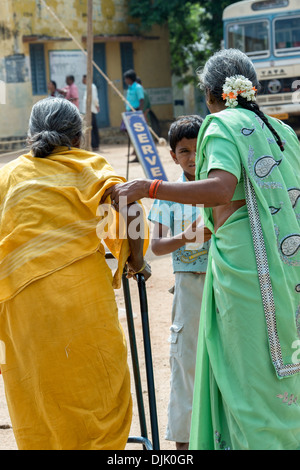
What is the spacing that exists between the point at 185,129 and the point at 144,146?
5947 mm

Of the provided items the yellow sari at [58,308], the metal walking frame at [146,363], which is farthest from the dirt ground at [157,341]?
the yellow sari at [58,308]

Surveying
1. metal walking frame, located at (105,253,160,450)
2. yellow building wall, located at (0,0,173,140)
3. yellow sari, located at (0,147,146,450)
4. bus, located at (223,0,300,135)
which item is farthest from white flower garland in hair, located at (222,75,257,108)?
yellow building wall, located at (0,0,173,140)

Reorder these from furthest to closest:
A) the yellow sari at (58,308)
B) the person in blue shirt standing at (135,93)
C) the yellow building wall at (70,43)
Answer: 1. the yellow building wall at (70,43)
2. the person in blue shirt standing at (135,93)
3. the yellow sari at (58,308)

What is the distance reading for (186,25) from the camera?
2239 cm

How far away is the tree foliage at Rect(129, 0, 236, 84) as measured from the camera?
2104 centimetres

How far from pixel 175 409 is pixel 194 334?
36cm

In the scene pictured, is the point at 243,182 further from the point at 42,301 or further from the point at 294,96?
the point at 294,96

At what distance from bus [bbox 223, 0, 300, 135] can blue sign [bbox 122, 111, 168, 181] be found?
591 centimetres

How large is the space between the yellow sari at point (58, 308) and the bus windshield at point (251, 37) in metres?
12.6

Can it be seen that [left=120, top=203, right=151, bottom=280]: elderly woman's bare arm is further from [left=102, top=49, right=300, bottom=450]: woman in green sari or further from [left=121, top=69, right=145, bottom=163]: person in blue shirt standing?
[left=121, top=69, right=145, bottom=163]: person in blue shirt standing

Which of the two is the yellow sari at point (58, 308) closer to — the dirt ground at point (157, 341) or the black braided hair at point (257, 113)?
the black braided hair at point (257, 113)

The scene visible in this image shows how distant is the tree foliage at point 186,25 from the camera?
2104 cm

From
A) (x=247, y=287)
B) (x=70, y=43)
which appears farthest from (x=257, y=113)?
(x=70, y=43)
